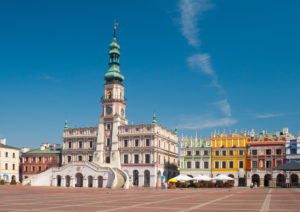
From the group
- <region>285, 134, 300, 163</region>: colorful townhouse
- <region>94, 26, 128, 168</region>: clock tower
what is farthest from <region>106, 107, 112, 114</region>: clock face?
<region>285, 134, 300, 163</region>: colorful townhouse

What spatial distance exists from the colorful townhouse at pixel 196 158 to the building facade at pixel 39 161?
30.7 meters

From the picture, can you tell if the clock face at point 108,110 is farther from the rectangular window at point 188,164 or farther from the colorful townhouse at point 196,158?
the rectangular window at point 188,164

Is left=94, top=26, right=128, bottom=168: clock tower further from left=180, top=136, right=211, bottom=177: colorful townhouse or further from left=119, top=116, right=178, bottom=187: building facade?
left=180, top=136, right=211, bottom=177: colorful townhouse

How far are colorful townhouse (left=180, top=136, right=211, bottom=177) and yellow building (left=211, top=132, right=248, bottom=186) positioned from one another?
4.27 feet

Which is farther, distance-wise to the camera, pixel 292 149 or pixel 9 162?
pixel 9 162

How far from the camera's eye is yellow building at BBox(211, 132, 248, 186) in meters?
84.9

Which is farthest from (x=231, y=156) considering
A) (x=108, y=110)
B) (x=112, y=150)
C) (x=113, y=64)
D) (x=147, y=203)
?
(x=147, y=203)

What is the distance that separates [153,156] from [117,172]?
10359 mm

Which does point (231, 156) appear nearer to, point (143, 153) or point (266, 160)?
point (266, 160)

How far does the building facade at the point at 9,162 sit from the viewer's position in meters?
94.9

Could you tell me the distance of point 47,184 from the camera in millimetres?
83562

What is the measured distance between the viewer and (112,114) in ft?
291

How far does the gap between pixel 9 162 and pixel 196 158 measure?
4605cm

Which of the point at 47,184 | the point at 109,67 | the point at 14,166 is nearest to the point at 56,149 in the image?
the point at 14,166
